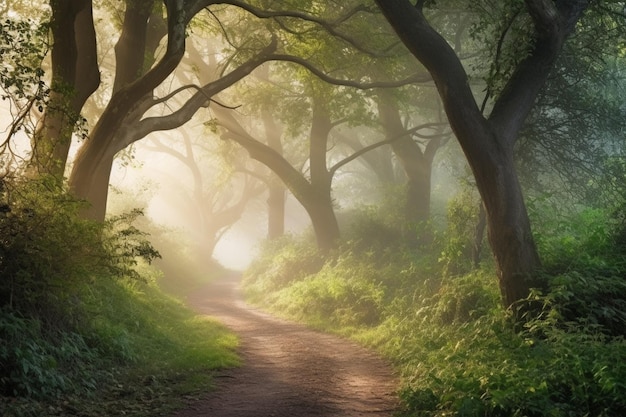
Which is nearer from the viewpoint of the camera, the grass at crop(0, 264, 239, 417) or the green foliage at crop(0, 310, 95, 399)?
the green foliage at crop(0, 310, 95, 399)

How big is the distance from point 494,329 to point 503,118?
3.57 meters

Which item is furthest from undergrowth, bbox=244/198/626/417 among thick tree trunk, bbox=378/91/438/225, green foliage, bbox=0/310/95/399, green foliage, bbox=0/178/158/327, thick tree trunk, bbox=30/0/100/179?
thick tree trunk, bbox=30/0/100/179

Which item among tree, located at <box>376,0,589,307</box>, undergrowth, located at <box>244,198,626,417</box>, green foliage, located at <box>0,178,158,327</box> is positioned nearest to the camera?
undergrowth, located at <box>244,198,626,417</box>

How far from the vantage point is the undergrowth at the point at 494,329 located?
225 inches

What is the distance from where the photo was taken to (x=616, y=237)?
32.1 feet

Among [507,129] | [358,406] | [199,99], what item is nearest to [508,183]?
[507,129]

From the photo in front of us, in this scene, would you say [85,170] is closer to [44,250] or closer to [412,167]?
[44,250]

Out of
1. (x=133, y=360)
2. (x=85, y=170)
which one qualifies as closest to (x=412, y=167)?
(x=85, y=170)

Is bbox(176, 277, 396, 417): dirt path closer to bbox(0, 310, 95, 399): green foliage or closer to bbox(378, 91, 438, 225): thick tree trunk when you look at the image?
bbox(0, 310, 95, 399): green foliage

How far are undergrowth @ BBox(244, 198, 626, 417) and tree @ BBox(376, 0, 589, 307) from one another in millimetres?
618

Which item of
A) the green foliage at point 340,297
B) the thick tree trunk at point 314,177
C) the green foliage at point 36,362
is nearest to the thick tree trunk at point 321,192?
the thick tree trunk at point 314,177

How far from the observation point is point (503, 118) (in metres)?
9.35

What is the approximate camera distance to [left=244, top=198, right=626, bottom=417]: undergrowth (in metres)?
5.72

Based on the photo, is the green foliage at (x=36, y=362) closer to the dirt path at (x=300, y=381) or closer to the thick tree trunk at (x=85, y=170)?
the dirt path at (x=300, y=381)
